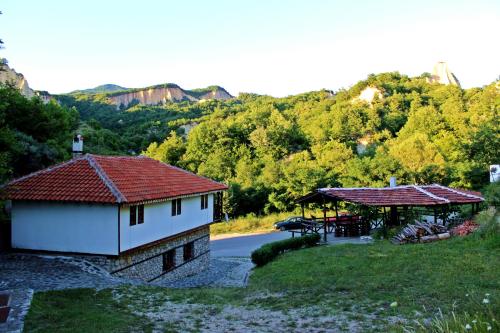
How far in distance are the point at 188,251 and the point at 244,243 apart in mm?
9658

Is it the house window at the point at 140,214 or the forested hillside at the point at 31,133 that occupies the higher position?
the forested hillside at the point at 31,133

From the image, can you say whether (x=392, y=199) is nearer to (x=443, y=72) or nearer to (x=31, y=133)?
(x=31, y=133)

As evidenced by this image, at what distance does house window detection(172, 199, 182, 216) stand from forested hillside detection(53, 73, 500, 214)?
22.9m

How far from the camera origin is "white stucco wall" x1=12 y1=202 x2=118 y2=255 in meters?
13.7

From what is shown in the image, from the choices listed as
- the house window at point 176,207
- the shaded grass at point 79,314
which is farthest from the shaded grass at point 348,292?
the house window at point 176,207

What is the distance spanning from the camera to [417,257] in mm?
13633

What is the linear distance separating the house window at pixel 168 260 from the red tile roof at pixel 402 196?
817cm

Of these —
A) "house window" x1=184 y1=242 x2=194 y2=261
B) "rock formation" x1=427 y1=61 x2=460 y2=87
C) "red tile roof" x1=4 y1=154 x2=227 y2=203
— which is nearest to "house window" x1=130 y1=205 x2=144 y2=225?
"red tile roof" x1=4 y1=154 x2=227 y2=203

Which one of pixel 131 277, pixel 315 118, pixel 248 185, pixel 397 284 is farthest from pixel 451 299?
pixel 315 118

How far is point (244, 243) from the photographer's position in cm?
2908

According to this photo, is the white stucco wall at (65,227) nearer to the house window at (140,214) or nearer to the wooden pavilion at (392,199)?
the house window at (140,214)

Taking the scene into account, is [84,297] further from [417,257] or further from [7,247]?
[417,257]

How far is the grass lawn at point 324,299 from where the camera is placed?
8109 mm

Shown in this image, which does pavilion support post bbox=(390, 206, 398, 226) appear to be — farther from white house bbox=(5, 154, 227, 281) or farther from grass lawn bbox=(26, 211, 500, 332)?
white house bbox=(5, 154, 227, 281)
